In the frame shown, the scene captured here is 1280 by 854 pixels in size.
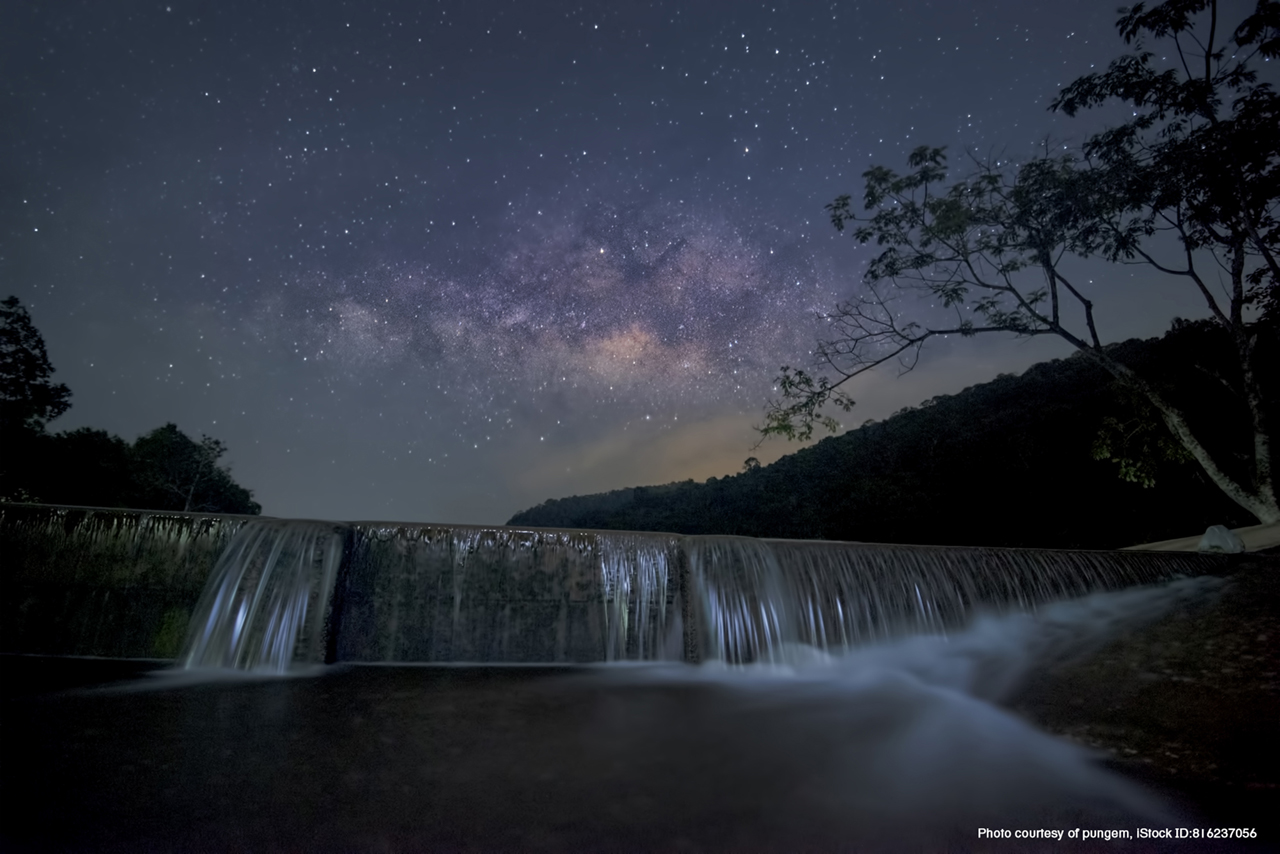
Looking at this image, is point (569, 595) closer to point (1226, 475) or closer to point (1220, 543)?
point (1220, 543)

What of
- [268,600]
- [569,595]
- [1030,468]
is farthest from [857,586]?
[1030,468]

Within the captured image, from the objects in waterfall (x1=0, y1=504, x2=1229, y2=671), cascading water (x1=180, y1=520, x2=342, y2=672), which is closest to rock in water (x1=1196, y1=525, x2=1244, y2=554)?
waterfall (x1=0, y1=504, x2=1229, y2=671)

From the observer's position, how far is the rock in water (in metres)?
8.86

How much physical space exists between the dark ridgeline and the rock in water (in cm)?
431

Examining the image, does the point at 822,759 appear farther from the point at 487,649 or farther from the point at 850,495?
the point at 850,495

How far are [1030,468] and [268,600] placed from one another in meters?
23.4

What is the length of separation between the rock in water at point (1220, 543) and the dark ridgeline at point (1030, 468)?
431 cm

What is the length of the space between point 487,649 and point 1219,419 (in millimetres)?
20734

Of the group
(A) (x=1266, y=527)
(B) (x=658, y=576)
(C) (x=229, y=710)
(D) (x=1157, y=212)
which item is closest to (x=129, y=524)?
(C) (x=229, y=710)

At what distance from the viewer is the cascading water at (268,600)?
19.8 ft

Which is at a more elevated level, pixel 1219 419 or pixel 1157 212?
pixel 1157 212

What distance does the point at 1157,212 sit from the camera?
1255cm

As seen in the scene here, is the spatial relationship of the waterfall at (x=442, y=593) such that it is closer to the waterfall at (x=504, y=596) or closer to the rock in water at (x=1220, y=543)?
the waterfall at (x=504, y=596)

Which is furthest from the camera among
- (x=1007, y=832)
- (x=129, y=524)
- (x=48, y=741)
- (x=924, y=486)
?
(x=924, y=486)
